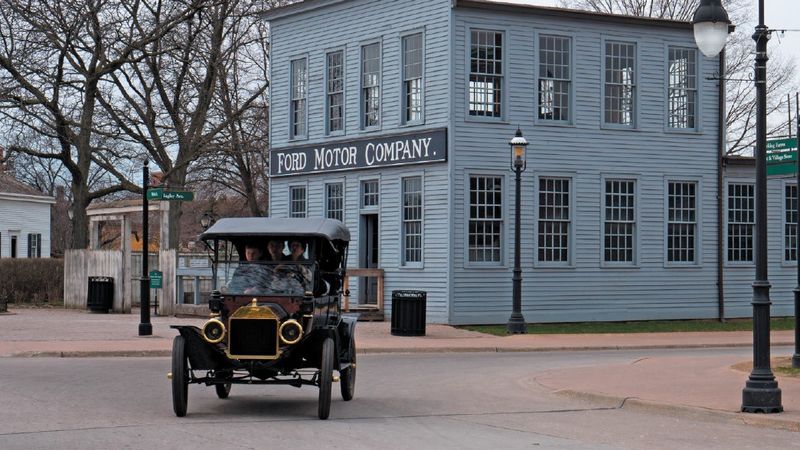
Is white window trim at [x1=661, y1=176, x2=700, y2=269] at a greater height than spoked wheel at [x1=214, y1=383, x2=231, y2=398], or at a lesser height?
greater

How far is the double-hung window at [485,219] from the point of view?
30.3 m

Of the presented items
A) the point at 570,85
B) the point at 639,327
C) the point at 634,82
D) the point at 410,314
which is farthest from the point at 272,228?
the point at 634,82

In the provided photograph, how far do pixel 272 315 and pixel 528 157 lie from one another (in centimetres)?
1803

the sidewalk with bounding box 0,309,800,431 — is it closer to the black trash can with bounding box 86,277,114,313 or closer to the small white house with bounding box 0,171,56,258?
the black trash can with bounding box 86,277,114,313

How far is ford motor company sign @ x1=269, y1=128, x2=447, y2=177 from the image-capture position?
3027 centimetres

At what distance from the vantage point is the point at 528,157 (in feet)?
101

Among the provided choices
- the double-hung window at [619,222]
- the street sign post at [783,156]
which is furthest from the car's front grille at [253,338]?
Result: the double-hung window at [619,222]

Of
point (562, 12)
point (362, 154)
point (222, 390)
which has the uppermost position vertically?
point (562, 12)

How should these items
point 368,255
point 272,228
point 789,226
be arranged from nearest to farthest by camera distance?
point 272,228, point 368,255, point 789,226

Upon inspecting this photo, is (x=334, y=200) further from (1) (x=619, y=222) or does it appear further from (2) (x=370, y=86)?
(1) (x=619, y=222)

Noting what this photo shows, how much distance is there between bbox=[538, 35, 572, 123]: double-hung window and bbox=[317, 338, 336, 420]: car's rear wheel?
18.6 m

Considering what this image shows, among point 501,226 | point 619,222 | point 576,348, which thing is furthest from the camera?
point 619,222

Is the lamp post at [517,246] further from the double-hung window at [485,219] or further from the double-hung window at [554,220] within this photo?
the double-hung window at [554,220]

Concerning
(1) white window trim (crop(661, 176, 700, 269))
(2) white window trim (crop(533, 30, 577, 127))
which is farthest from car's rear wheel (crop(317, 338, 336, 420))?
(1) white window trim (crop(661, 176, 700, 269))
